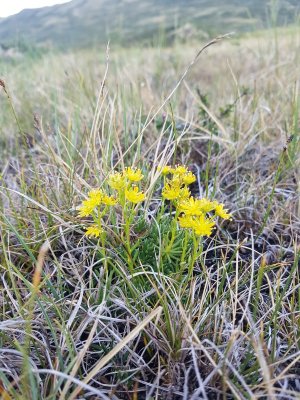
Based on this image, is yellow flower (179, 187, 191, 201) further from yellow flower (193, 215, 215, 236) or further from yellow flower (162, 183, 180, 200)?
yellow flower (193, 215, 215, 236)

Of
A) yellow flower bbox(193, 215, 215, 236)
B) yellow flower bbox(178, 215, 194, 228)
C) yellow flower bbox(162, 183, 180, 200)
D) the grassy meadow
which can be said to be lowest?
the grassy meadow

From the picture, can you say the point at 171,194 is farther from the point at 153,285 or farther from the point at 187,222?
the point at 153,285

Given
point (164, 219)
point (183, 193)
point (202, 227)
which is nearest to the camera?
point (202, 227)

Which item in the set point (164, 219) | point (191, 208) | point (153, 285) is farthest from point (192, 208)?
point (164, 219)

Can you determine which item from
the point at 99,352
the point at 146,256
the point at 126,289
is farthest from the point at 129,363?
the point at 146,256

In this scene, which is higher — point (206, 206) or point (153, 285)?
point (206, 206)

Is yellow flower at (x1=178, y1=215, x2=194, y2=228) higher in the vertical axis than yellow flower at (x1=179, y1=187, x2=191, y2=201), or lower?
lower

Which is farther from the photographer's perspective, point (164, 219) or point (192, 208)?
point (164, 219)

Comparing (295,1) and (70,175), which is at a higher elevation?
(295,1)

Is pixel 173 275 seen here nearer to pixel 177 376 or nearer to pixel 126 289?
pixel 126 289

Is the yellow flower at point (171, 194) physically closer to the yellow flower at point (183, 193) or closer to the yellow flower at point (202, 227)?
the yellow flower at point (183, 193)

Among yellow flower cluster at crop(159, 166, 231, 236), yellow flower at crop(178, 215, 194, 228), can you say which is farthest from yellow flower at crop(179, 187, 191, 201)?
yellow flower at crop(178, 215, 194, 228)
